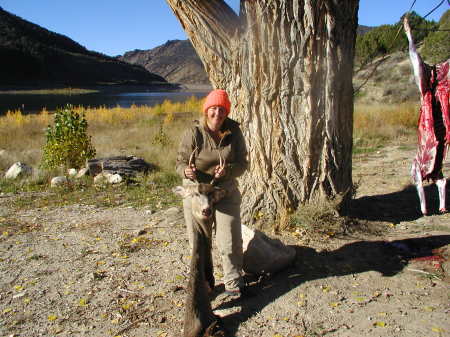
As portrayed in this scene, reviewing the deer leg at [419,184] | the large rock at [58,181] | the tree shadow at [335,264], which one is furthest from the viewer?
the large rock at [58,181]

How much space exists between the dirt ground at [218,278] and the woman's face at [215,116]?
1570 mm

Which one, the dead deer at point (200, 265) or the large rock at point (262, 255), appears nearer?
the dead deer at point (200, 265)

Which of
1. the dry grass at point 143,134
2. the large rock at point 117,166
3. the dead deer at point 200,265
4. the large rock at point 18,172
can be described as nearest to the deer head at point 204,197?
the dead deer at point 200,265

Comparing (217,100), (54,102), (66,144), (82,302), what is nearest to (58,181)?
(66,144)

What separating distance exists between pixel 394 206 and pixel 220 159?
3.68m

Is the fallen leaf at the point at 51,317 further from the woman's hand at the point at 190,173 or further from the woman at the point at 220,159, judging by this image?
the woman's hand at the point at 190,173

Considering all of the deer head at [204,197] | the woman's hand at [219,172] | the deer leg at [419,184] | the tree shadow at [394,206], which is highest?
the woman's hand at [219,172]

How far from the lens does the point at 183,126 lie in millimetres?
17375

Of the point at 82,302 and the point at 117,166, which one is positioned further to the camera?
the point at 117,166

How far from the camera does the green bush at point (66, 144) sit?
9.72 metres

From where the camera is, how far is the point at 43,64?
105625 millimetres

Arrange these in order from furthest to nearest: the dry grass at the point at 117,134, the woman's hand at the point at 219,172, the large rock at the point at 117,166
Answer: the dry grass at the point at 117,134 < the large rock at the point at 117,166 < the woman's hand at the point at 219,172

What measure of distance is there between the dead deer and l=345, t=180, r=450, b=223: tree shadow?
99.4 inches

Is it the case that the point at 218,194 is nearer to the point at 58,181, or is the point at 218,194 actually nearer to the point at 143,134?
the point at 58,181
